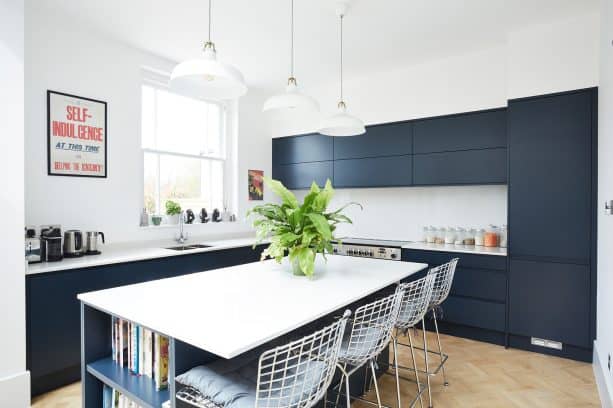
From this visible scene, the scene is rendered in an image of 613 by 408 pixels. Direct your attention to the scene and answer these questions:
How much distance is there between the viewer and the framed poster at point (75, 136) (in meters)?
3.07

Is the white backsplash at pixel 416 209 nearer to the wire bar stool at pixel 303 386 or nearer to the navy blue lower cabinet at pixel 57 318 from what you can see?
the navy blue lower cabinet at pixel 57 318

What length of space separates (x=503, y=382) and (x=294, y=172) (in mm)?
3393

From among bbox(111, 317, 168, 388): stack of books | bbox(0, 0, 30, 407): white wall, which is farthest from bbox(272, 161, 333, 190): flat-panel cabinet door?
bbox(111, 317, 168, 388): stack of books

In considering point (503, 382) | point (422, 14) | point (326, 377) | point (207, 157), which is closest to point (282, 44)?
point (422, 14)

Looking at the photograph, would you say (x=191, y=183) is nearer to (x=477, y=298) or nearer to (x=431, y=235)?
(x=431, y=235)

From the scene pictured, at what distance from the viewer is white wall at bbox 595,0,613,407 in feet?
7.56

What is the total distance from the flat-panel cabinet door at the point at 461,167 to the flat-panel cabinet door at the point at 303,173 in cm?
120

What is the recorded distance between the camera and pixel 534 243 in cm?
326

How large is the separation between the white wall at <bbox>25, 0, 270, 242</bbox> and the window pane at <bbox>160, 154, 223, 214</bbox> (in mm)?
344

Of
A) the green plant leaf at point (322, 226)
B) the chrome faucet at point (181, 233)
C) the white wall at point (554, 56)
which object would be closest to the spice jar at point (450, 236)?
the white wall at point (554, 56)

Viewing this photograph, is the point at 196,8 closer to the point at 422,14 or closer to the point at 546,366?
the point at 422,14

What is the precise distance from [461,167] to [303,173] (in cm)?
205

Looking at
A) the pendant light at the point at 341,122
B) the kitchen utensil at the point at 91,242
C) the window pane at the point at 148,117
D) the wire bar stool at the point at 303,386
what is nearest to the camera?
the wire bar stool at the point at 303,386

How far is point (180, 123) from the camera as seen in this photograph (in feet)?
14.1
